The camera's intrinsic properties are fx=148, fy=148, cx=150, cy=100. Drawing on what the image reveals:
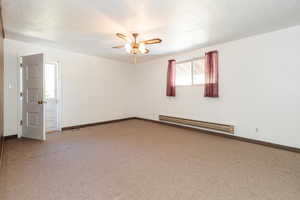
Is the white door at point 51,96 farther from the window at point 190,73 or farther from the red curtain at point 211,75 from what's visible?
the red curtain at point 211,75

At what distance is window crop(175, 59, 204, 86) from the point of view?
4.43 metres

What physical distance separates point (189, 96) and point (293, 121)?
242 cm

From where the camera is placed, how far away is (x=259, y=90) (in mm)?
3352

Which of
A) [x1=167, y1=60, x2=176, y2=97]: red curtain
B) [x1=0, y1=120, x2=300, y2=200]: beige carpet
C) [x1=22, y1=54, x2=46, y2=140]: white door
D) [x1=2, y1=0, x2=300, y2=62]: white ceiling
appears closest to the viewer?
[x1=0, y1=120, x2=300, y2=200]: beige carpet

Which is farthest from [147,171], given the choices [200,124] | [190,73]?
[190,73]

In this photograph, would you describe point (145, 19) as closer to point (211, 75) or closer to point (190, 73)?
point (211, 75)

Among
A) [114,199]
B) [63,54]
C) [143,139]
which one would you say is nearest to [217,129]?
[143,139]

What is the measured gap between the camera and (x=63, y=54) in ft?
14.7

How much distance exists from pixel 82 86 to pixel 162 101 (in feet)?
9.21

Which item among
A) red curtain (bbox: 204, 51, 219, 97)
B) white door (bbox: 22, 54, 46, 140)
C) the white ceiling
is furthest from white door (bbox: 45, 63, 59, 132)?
red curtain (bbox: 204, 51, 219, 97)

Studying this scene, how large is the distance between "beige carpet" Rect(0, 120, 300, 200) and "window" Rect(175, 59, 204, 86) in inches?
76.0

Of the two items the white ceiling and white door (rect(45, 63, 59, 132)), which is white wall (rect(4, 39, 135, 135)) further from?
the white ceiling

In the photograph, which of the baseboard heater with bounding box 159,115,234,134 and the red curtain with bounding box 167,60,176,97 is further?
the red curtain with bounding box 167,60,176,97

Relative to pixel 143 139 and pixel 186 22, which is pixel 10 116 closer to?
pixel 143 139
